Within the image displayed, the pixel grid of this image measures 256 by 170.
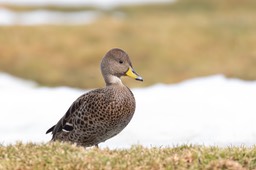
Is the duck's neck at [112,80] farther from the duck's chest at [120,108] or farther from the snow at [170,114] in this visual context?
the snow at [170,114]

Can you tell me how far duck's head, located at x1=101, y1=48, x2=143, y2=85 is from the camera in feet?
41.7

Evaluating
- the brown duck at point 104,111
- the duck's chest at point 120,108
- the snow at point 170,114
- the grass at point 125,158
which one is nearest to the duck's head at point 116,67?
the brown duck at point 104,111

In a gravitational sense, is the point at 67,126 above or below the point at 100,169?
above

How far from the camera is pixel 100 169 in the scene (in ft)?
31.7

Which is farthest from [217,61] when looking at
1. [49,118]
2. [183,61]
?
[49,118]

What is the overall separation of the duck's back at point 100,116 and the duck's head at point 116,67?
0.32 m

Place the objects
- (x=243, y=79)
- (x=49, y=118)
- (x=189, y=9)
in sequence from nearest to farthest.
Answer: (x=49, y=118) < (x=243, y=79) < (x=189, y=9)

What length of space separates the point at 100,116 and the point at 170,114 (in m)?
6.09

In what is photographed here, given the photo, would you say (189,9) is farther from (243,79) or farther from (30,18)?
(243,79)

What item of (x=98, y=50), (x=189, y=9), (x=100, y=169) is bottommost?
(x=100, y=169)

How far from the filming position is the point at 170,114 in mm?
17922

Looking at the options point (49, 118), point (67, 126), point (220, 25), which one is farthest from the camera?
point (220, 25)

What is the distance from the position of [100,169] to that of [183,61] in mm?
27093

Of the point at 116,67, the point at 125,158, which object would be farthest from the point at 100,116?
the point at 125,158
